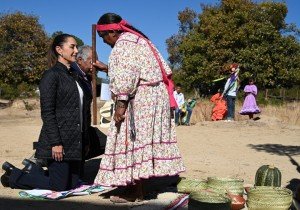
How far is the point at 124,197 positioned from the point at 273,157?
4396mm

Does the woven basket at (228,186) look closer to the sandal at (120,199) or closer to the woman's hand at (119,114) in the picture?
the sandal at (120,199)

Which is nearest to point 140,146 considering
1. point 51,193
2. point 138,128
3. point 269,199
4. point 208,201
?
point 138,128

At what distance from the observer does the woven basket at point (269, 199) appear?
410cm

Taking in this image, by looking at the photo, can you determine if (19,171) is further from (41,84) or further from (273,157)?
(273,157)

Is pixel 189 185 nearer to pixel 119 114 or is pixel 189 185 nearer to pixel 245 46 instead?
pixel 119 114

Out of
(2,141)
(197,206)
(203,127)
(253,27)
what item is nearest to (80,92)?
(197,206)

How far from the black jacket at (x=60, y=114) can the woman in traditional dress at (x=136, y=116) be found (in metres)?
0.51

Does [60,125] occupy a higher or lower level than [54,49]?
lower

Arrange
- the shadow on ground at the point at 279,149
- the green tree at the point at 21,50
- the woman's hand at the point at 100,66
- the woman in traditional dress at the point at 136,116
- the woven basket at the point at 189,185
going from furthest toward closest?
the green tree at the point at 21,50, the shadow on ground at the point at 279,149, the woman's hand at the point at 100,66, the woven basket at the point at 189,185, the woman in traditional dress at the point at 136,116

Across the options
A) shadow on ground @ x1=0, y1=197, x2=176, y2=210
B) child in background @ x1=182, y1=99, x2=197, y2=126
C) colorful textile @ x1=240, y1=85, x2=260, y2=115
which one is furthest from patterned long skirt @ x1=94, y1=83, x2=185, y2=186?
child in background @ x1=182, y1=99, x2=197, y2=126

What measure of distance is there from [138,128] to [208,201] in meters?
1.03

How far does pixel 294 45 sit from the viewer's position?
30.7 m

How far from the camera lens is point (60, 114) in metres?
4.94

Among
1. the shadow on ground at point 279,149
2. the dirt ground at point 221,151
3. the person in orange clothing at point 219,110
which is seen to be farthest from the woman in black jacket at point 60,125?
the person in orange clothing at point 219,110
